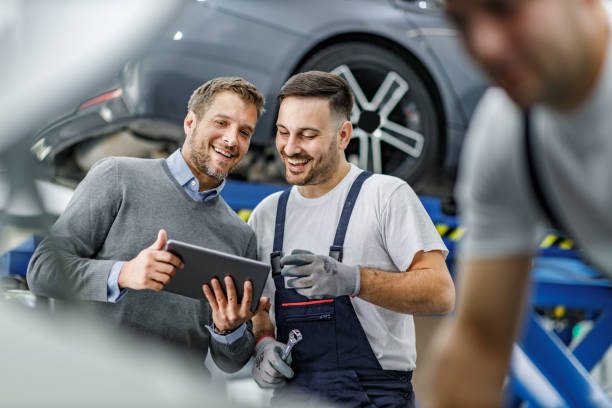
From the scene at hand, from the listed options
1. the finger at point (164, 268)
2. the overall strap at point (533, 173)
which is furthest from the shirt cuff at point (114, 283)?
the overall strap at point (533, 173)

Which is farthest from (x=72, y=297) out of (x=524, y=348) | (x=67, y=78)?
(x=524, y=348)

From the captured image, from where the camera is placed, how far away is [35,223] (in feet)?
1.84

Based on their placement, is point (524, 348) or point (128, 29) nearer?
point (128, 29)

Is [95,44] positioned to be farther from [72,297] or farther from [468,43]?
[468,43]

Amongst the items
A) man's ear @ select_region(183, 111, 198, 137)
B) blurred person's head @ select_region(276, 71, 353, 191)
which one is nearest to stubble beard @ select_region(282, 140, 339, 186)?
blurred person's head @ select_region(276, 71, 353, 191)

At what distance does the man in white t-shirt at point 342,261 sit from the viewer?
1.30 metres

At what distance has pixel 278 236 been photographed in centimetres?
139

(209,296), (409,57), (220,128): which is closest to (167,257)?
(209,296)

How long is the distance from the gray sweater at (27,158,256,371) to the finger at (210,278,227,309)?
0.46ft

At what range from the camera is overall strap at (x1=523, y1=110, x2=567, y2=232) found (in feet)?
1.91

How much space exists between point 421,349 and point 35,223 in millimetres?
1805

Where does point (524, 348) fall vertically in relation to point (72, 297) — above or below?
below

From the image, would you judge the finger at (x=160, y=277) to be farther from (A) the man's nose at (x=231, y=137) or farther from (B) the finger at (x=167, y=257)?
(A) the man's nose at (x=231, y=137)

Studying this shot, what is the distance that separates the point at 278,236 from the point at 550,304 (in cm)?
147
